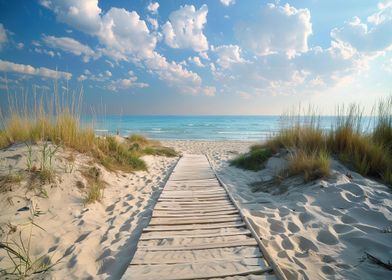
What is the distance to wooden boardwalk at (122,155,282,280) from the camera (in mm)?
1745

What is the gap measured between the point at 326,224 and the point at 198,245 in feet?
4.71

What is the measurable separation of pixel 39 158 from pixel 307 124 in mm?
5300

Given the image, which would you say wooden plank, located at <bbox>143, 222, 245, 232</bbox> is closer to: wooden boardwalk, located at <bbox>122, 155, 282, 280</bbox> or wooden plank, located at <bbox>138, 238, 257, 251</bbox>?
wooden boardwalk, located at <bbox>122, 155, 282, 280</bbox>

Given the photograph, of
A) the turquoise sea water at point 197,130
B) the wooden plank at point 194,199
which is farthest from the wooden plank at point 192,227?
the turquoise sea water at point 197,130

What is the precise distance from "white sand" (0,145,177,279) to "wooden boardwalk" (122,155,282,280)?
195mm

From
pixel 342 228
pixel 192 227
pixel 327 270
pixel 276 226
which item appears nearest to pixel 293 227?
pixel 276 226

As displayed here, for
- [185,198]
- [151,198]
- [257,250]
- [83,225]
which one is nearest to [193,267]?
[257,250]

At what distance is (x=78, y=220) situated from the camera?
2787 millimetres

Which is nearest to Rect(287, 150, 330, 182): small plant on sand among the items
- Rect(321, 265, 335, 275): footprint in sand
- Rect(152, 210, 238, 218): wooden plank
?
Rect(152, 210, 238, 218): wooden plank

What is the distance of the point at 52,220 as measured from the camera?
8.86 ft

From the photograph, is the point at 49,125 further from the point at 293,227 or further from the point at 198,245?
the point at 293,227

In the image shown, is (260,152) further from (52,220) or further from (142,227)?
(52,220)

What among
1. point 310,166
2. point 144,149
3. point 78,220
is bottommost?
point 78,220

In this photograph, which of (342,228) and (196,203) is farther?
(196,203)
